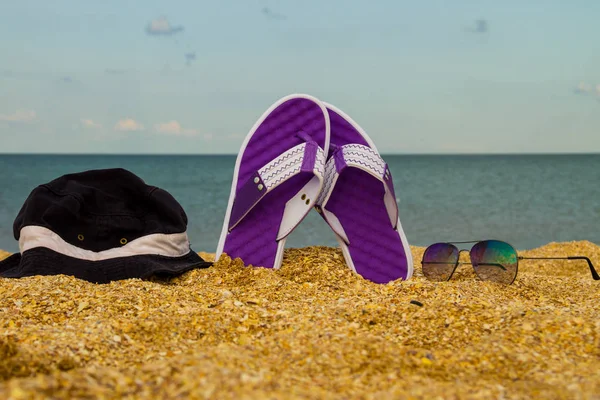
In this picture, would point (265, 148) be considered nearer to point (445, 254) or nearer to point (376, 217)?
point (376, 217)

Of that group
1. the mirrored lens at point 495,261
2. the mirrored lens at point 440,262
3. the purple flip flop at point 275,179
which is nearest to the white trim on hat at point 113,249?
the purple flip flop at point 275,179

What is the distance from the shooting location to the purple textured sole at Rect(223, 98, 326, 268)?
3729 millimetres

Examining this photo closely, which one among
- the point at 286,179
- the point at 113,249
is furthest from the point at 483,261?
the point at 113,249

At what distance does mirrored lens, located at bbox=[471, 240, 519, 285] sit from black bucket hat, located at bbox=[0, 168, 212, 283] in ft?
5.63

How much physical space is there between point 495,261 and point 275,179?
143 cm

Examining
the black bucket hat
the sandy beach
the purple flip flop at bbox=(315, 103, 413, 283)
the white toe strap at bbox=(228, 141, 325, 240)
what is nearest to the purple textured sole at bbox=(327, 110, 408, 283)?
the purple flip flop at bbox=(315, 103, 413, 283)

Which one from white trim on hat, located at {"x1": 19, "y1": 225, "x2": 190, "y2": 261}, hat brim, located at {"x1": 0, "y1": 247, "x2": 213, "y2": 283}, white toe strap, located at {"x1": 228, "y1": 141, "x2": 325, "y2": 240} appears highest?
white toe strap, located at {"x1": 228, "y1": 141, "x2": 325, "y2": 240}

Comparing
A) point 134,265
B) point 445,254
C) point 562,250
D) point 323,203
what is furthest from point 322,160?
point 562,250

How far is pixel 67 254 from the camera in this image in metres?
3.61

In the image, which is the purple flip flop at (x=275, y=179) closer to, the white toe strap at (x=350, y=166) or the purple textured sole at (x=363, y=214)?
the white toe strap at (x=350, y=166)

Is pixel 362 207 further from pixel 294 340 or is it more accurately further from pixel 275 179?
pixel 294 340

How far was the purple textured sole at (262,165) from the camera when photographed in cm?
373

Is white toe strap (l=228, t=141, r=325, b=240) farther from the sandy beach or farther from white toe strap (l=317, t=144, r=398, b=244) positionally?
the sandy beach

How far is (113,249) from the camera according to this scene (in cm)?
374
